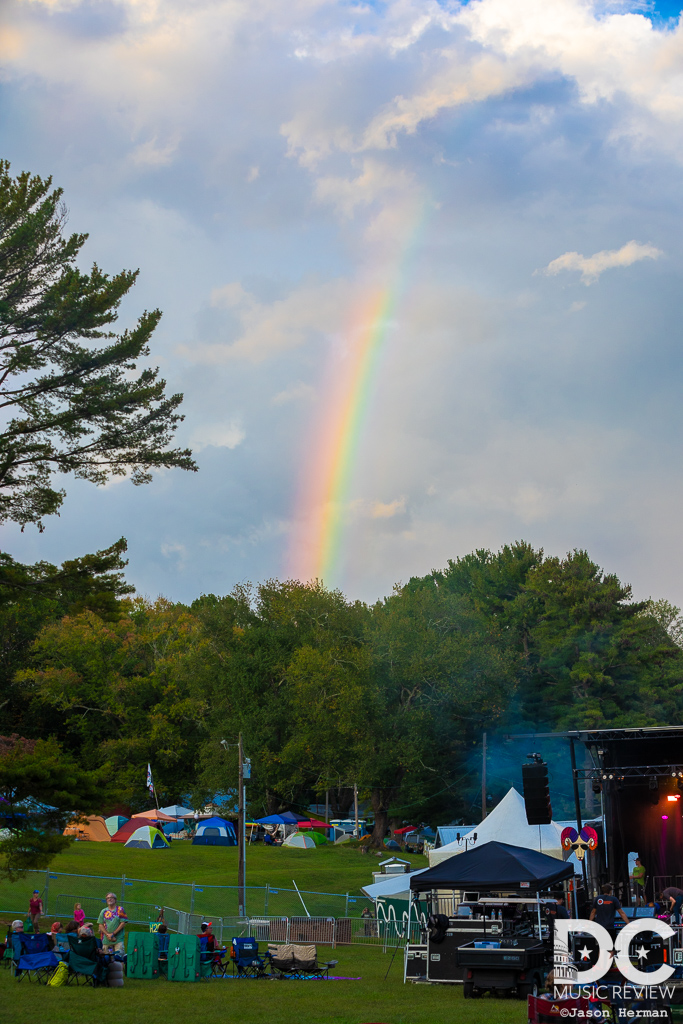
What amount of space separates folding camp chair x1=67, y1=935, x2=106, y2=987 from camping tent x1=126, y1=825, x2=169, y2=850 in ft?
106

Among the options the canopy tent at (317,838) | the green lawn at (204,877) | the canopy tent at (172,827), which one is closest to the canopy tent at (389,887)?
the green lawn at (204,877)

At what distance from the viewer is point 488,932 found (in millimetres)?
16797

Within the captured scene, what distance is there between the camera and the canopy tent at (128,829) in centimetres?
5122

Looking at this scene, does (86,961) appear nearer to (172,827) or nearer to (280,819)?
(280,819)

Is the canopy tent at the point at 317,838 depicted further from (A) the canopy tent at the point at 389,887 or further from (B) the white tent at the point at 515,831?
(B) the white tent at the point at 515,831

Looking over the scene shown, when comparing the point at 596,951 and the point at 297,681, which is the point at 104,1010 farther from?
the point at 297,681

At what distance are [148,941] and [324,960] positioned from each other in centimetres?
516

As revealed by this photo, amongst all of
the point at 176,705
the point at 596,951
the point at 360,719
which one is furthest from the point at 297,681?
the point at 596,951

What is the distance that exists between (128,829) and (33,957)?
36.8 meters

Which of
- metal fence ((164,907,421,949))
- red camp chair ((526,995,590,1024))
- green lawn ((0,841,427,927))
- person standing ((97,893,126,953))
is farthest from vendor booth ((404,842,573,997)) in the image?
green lawn ((0,841,427,927))

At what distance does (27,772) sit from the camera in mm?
21094

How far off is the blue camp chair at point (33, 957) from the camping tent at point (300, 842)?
3560 cm

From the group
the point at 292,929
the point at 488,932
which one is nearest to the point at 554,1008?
the point at 488,932

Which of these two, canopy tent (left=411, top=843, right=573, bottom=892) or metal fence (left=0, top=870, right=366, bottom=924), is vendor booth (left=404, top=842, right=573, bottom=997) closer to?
canopy tent (left=411, top=843, right=573, bottom=892)
